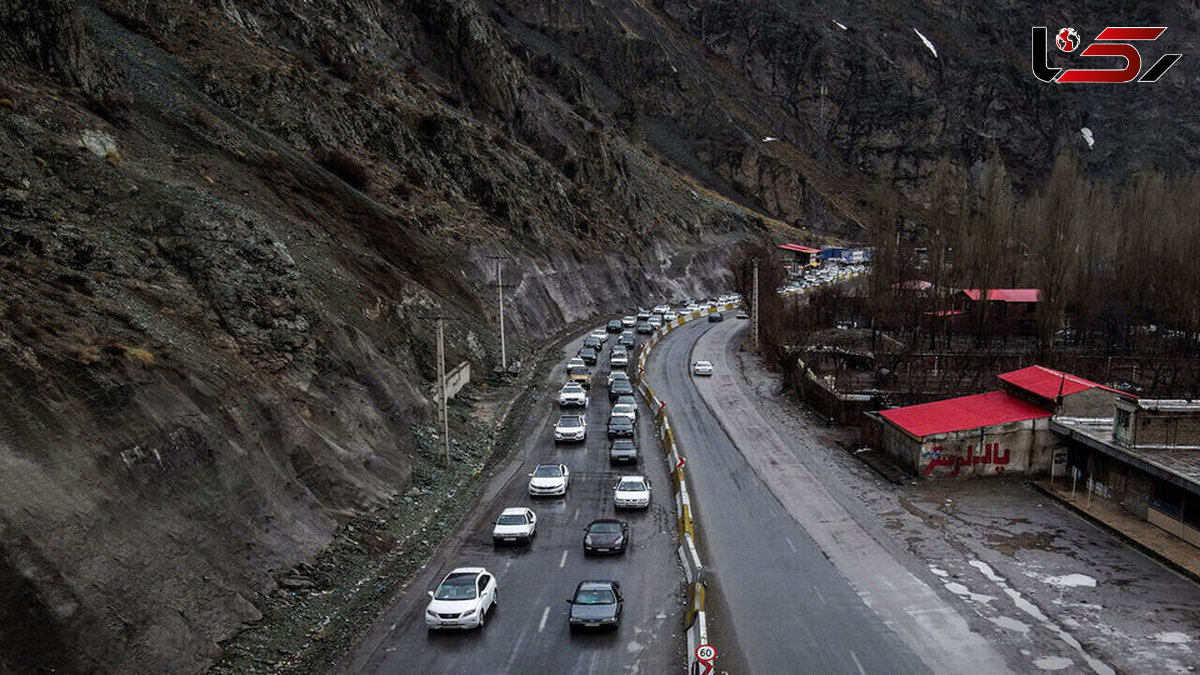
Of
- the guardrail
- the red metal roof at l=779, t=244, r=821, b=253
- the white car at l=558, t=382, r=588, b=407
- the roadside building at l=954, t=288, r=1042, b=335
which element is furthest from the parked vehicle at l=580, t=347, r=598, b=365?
the red metal roof at l=779, t=244, r=821, b=253

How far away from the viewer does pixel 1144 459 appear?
3105cm

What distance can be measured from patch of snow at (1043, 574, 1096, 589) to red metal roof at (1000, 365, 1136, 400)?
1273 centimetres

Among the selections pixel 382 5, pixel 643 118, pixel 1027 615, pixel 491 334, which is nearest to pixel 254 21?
pixel 382 5

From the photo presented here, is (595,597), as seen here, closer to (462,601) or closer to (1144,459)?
(462,601)

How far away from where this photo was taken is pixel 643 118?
160 metres

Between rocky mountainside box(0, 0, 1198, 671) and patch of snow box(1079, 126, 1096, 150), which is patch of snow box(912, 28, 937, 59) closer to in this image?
patch of snow box(1079, 126, 1096, 150)

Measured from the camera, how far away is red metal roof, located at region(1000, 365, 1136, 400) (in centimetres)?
3719

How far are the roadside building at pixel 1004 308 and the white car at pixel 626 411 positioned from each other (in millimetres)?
39768

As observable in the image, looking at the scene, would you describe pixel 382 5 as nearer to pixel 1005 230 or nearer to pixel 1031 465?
pixel 1005 230

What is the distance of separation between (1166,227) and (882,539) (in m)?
67.3

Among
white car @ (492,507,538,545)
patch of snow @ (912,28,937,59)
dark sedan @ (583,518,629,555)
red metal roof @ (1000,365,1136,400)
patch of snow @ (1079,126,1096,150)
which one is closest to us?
dark sedan @ (583,518,629,555)

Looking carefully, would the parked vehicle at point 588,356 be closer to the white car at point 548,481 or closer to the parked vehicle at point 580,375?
the parked vehicle at point 580,375

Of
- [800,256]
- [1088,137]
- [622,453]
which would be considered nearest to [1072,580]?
[622,453]

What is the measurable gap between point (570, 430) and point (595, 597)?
20165mm
